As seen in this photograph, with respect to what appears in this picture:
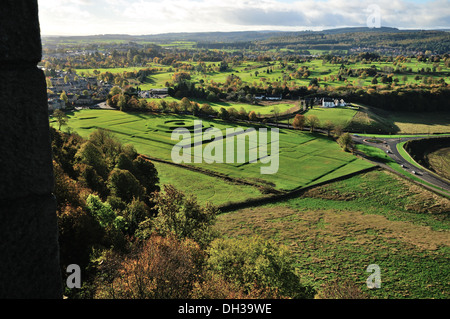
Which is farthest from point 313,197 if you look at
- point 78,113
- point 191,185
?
point 78,113

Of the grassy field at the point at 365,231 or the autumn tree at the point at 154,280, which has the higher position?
the autumn tree at the point at 154,280

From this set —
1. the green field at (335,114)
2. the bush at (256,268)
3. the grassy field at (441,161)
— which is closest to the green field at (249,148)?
the green field at (335,114)

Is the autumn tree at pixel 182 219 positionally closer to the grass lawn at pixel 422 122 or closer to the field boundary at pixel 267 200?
the field boundary at pixel 267 200

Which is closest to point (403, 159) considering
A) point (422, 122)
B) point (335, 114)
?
point (335, 114)

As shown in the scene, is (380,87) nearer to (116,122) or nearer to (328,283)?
(116,122)

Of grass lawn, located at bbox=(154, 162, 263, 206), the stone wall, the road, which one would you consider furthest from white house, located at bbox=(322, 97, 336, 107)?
the stone wall

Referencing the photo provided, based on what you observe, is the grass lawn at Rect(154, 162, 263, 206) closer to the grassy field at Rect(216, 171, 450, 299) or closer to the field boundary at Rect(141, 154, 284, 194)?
the field boundary at Rect(141, 154, 284, 194)
